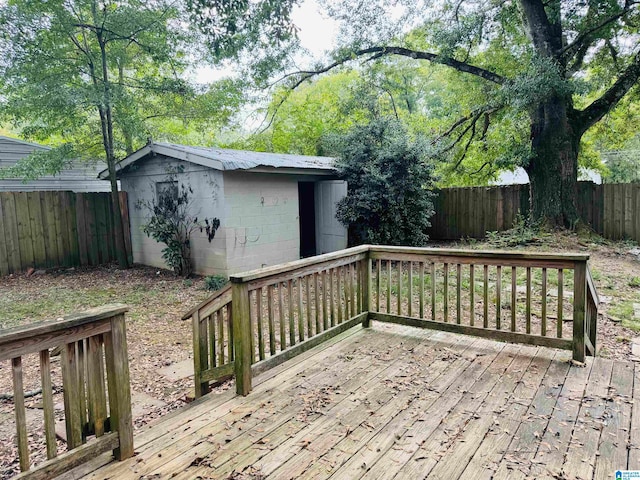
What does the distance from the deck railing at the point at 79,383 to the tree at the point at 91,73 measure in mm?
7251

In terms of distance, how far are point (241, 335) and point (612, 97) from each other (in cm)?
1027

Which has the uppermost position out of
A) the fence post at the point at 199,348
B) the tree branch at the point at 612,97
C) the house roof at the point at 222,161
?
the tree branch at the point at 612,97

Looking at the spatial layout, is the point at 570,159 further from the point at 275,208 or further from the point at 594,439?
the point at 594,439

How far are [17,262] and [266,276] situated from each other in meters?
7.75

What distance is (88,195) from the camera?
9453mm

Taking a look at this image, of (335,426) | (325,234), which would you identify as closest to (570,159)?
(325,234)

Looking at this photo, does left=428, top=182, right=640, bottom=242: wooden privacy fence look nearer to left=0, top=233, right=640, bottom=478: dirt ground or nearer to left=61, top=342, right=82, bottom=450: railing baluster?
left=0, top=233, right=640, bottom=478: dirt ground

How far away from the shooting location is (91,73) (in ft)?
28.0

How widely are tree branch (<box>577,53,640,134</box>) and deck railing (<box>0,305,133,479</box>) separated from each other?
1062 cm

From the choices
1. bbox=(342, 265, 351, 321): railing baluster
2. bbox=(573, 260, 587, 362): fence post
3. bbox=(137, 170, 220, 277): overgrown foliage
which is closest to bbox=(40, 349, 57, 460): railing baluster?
bbox=(342, 265, 351, 321): railing baluster

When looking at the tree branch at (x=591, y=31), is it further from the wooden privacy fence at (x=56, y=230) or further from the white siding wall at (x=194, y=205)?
the wooden privacy fence at (x=56, y=230)

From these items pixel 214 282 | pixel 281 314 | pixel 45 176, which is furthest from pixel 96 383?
pixel 45 176

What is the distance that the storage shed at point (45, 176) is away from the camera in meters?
10.7

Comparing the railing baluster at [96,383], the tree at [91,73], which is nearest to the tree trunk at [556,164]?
the tree at [91,73]
